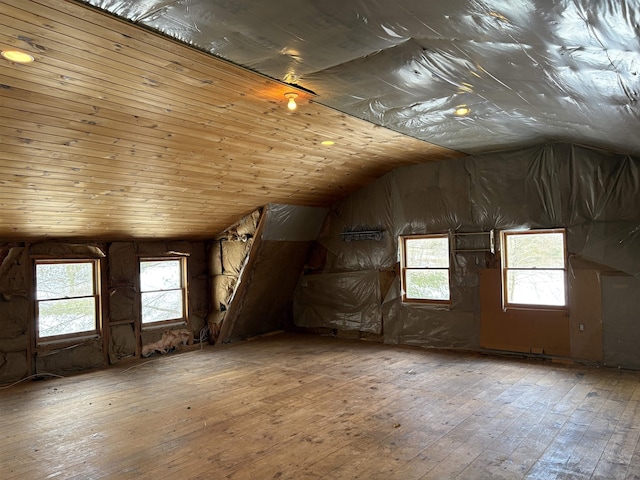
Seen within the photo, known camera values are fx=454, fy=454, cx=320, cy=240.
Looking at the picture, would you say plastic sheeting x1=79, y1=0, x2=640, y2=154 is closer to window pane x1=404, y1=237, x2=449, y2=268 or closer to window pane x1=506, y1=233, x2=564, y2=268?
window pane x1=506, y1=233, x2=564, y2=268

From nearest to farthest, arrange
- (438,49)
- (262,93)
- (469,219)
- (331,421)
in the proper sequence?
(438,49)
(262,93)
(331,421)
(469,219)

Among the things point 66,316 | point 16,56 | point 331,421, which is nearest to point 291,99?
point 16,56

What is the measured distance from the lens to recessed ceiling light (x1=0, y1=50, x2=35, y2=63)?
8.49 feet

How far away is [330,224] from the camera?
7.47 metres

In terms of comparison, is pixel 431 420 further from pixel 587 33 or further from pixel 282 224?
pixel 282 224

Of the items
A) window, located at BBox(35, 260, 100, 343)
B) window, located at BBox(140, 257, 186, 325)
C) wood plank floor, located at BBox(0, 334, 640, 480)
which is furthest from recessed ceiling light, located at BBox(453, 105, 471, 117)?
window, located at BBox(35, 260, 100, 343)

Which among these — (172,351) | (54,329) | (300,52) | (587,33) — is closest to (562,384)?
(587,33)

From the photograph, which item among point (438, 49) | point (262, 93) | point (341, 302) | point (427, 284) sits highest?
point (262, 93)

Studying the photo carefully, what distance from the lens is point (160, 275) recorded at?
6.73 meters

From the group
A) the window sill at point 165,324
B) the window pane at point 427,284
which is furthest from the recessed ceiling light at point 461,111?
the window sill at point 165,324

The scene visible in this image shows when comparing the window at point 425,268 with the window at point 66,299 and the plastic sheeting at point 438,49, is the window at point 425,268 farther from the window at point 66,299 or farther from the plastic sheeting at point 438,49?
the window at point 66,299

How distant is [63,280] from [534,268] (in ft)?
19.5

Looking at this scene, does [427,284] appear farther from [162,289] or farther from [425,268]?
[162,289]

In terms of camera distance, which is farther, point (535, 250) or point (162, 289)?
point (162, 289)
